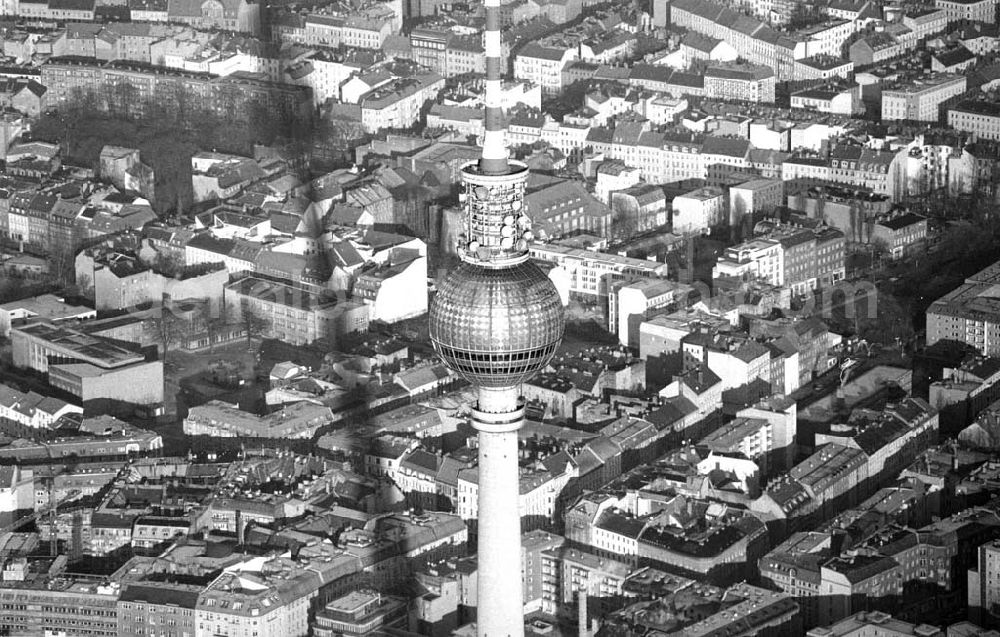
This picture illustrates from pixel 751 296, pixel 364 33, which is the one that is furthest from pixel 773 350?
pixel 364 33

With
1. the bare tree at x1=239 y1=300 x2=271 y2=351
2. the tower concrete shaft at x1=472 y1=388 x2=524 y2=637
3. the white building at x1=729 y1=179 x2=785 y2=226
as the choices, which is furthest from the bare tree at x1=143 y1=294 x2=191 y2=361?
the tower concrete shaft at x1=472 y1=388 x2=524 y2=637

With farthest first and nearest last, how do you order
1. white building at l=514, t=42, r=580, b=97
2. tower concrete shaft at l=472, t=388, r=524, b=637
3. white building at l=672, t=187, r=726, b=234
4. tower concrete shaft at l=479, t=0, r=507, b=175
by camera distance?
1. white building at l=514, t=42, r=580, b=97
2. white building at l=672, t=187, r=726, b=234
3. tower concrete shaft at l=472, t=388, r=524, b=637
4. tower concrete shaft at l=479, t=0, r=507, b=175

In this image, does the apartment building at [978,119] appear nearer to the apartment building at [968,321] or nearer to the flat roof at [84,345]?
the apartment building at [968,321]

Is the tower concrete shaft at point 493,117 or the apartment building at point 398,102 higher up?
the tower concrete shaft at point 493,117

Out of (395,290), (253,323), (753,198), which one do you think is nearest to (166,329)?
(253,323)

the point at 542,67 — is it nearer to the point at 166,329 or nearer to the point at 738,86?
the point at 738,86

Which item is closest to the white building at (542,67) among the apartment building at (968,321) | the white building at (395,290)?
the white building at (395,290)

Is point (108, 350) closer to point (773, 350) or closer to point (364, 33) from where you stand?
point (773, 350)

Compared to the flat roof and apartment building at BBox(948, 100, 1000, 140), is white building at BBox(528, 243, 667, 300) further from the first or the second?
apartment building at BBox(948, 100, 1000, 140)
